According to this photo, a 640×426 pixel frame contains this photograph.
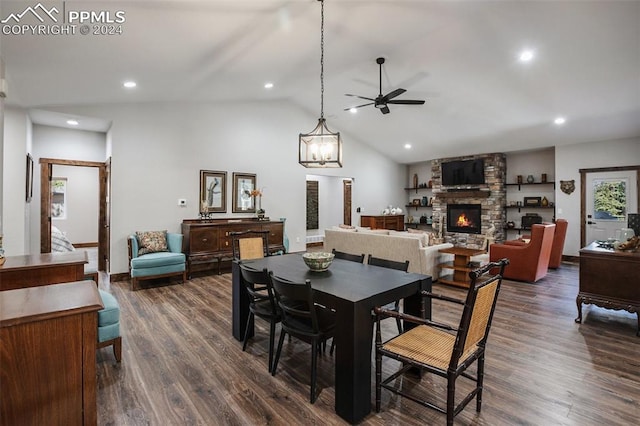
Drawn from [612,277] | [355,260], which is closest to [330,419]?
[355,260]

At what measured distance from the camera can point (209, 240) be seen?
19.5ft

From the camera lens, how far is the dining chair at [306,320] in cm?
214

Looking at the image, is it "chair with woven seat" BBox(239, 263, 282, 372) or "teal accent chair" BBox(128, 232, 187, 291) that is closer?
"chair with woven seat" BBox(239, 263, 282, 372)

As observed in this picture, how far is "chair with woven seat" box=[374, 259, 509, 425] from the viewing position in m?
1.69

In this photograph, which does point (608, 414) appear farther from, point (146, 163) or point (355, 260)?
point (146, 163)

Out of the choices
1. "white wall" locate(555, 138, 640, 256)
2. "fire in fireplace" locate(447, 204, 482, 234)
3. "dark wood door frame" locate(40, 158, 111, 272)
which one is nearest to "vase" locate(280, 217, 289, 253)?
"dark wood door frame" locate(40, 158, 111, 272)

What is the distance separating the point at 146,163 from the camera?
5805mm

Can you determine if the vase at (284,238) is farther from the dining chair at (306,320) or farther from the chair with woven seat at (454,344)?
the chair with woven seat at (454,344)

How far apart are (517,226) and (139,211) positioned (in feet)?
29.4

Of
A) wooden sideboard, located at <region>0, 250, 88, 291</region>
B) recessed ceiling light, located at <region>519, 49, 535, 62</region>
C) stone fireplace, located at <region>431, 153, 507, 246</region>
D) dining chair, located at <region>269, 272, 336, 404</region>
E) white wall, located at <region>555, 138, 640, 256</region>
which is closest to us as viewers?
dining chair, located at <region>269, 272, 336, 404</region>

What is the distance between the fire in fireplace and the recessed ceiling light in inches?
188

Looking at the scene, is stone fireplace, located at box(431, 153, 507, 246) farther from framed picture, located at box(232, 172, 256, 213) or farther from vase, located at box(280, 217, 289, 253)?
framed picture, located at box(232, 172, 256, 213)

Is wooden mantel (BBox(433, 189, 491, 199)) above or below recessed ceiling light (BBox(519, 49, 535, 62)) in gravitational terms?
below

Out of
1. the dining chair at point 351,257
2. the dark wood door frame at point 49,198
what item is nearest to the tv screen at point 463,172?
the dining chair at point 351,257
